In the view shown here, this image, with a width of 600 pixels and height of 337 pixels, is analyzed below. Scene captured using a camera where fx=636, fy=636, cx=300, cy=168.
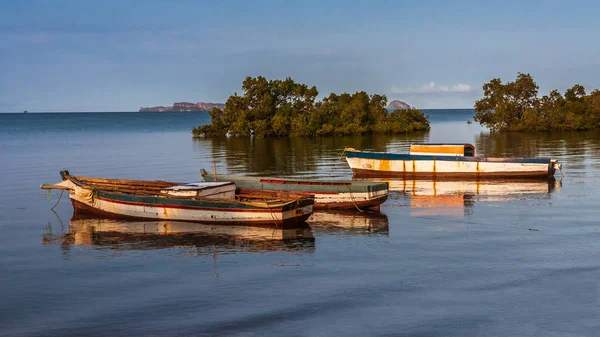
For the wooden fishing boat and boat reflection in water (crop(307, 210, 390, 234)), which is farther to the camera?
boat reflection in water (crop(307, 210, 390, 234))

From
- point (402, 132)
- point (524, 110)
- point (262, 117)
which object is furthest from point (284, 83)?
point (524, 110)

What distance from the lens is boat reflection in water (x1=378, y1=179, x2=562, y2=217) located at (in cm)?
3228

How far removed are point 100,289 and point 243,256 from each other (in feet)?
17.4

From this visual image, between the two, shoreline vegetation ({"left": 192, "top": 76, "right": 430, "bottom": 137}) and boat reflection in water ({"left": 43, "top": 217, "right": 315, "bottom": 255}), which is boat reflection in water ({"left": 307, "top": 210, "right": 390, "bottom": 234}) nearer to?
boat reflection in water ({"left": 43, "top": 217, "right": 315, "bottom": 255})

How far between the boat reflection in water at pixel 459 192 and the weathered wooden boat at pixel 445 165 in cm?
99

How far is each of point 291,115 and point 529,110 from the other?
37.0 metres

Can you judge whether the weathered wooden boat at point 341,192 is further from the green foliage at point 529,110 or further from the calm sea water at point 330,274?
the green foliage at point 529,110

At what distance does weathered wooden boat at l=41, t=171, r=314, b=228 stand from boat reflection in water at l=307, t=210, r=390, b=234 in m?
1.16

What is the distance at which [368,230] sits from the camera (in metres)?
26.8

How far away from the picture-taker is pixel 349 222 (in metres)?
28.8

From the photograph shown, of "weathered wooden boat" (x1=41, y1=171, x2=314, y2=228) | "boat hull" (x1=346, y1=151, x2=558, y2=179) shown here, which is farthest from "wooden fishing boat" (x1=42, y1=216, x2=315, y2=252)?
"boat hull" (x1=346, y1=151, x2=558, y2=179)

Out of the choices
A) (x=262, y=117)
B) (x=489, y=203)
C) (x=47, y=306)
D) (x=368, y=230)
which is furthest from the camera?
(x=262, y=117)

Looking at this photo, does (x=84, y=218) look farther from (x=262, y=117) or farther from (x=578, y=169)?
(x=262, y=117)

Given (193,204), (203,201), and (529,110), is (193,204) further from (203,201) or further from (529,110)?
(529,110)
